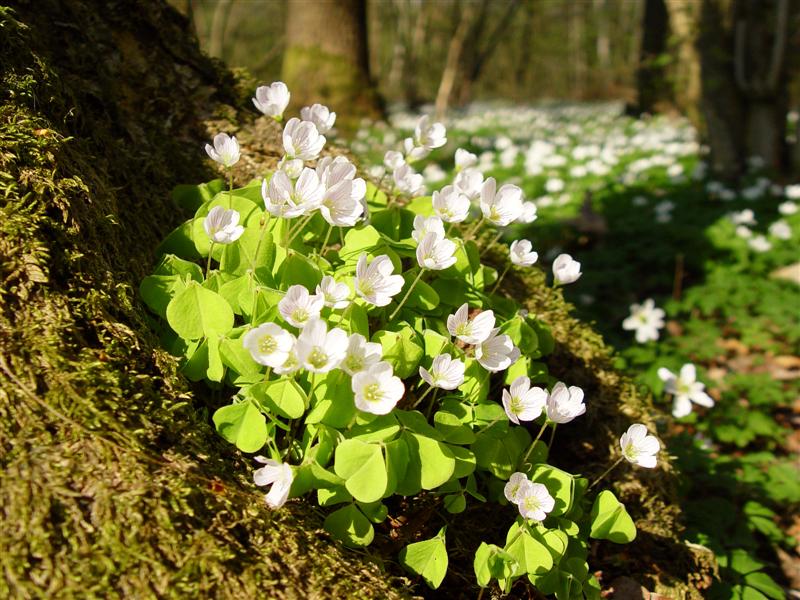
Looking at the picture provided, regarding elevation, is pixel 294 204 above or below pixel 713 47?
above

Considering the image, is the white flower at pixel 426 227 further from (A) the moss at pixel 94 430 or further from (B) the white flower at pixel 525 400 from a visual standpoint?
(A) the moss at pixel 94 430

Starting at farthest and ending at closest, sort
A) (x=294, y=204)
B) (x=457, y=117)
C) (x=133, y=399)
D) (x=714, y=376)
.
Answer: (x=457, y=117), (x=714, y=376), (x=294, y=204), (x=133, y=399)

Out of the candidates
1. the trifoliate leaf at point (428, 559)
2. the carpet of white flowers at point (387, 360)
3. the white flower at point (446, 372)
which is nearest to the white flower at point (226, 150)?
the carpet of white flowers at point (387, 360)

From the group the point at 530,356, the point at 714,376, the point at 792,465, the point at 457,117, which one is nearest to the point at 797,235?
the point at 714,376

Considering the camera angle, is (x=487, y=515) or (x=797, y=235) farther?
(x=797, y=235)

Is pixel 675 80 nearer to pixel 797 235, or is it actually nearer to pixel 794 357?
pixel 797 235

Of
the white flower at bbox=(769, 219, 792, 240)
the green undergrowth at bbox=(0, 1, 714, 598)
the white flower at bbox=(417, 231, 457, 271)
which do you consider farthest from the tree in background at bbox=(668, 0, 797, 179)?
the white flower at bbox=(417, 231, 457, 271)

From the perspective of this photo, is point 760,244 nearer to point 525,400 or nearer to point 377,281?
point 525,400
